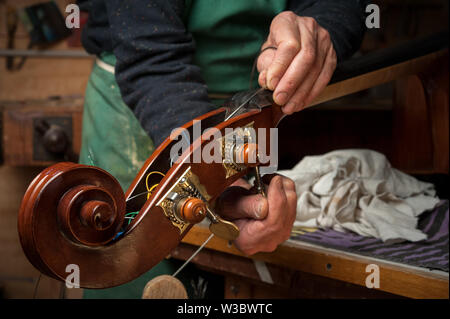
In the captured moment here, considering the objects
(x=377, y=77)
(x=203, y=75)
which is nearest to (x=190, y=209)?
(x=203, y=75)

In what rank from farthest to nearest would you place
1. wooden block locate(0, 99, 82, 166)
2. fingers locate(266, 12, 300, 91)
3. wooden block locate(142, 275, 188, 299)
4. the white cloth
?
wooden block locate(0, 99, 82, 166), the white cloth, wooden block locate(142, 275, 188, 299), fingers locate(266, 12, 300, 91)

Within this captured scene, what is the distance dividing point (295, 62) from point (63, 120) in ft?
2.96

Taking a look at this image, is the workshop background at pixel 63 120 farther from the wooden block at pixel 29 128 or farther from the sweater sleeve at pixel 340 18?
the sweater sleeve at pixel 340 18

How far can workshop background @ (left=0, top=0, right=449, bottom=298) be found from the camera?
124cm

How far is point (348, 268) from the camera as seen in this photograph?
2.23 feet

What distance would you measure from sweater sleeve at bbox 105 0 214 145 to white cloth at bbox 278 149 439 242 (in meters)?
0.38

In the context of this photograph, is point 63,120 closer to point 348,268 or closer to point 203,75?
point 203,75

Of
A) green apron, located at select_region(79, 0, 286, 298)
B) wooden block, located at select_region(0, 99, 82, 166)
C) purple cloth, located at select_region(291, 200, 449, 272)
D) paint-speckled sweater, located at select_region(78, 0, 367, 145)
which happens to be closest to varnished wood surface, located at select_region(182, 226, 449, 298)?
purple cloth, located at select_region(291, 200, 449, 272)

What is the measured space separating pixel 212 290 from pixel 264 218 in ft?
1.62

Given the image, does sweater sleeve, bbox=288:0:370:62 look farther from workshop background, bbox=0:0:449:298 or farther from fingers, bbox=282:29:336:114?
workshop background, bbox=0:0:449:298

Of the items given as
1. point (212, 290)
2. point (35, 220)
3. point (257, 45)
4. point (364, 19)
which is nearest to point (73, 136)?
point (212, 290)

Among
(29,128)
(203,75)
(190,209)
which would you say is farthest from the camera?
(29,128)

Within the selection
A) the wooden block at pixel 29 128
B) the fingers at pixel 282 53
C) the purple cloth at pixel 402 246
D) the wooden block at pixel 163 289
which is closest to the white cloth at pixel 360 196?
the purple cloth at pixel 402 246

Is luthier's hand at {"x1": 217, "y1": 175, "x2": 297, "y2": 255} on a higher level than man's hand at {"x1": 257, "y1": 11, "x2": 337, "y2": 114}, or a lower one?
lower
